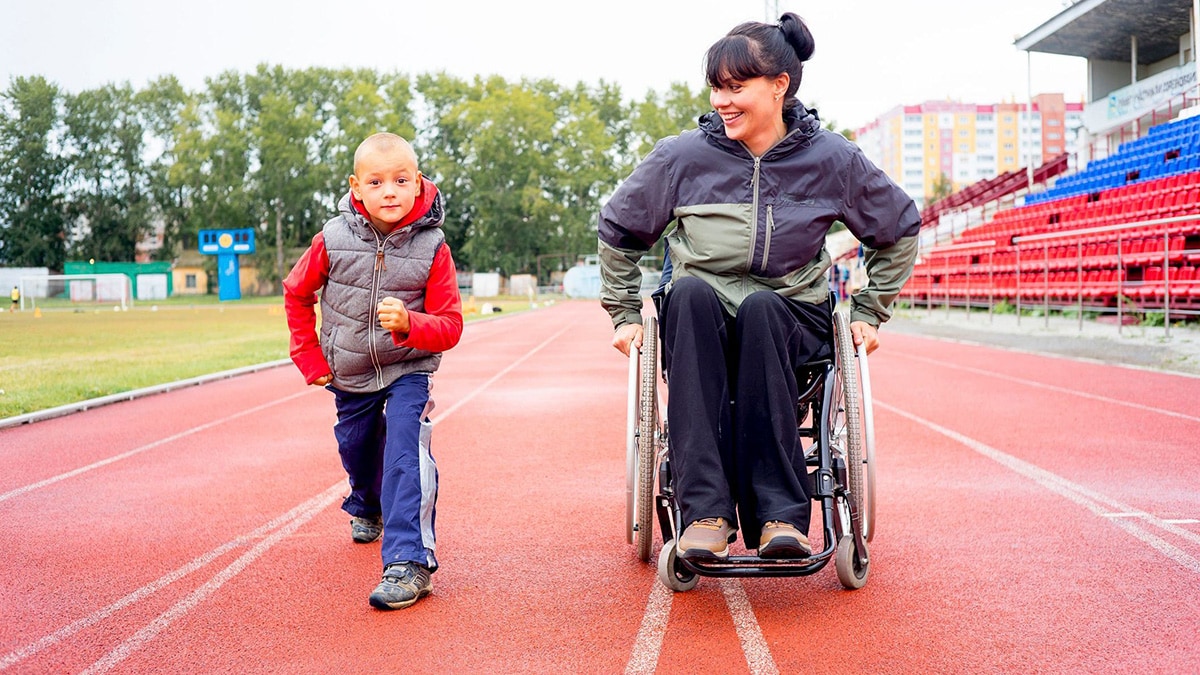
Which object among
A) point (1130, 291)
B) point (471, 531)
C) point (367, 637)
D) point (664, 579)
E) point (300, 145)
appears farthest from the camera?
point (300, 145)

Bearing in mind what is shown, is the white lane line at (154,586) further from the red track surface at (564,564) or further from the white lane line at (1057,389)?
the white lane line at (1057,389)

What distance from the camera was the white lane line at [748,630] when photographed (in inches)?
117

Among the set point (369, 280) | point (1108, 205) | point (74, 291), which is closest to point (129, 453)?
point (369, 280)

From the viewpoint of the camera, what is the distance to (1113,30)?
97.2 feet

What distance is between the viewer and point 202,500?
5.79m

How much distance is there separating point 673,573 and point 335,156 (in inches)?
2689

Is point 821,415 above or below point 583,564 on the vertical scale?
above

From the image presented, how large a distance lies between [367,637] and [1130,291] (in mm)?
15398

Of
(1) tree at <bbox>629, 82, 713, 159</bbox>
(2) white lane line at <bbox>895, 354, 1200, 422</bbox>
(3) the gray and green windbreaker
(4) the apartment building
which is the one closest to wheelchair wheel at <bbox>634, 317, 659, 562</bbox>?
(3) the gray and green windbreaker

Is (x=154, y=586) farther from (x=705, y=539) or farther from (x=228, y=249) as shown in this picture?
(x=228, y=249)

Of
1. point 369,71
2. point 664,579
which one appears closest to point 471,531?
point 664,579

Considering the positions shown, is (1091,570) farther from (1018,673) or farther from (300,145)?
(300,145)

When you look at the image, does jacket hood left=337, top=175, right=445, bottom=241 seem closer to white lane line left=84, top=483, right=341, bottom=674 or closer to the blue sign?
white lane line left=84, top=483, right=341, bottom=674

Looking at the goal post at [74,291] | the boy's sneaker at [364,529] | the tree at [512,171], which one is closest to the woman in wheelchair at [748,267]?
the boy's sneaker at [364,529]
